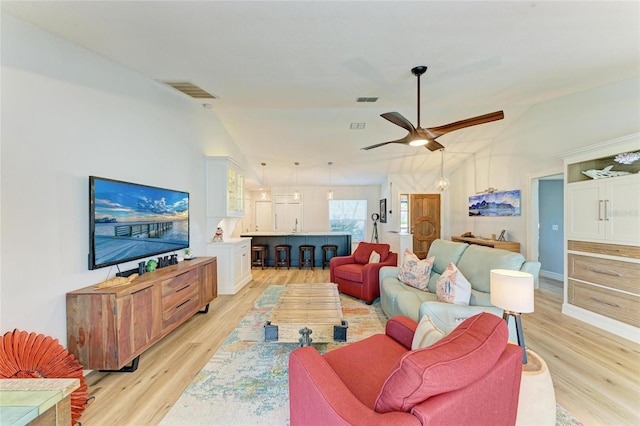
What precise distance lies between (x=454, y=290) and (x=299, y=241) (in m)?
4.45

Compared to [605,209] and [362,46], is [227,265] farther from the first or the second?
[605,209]

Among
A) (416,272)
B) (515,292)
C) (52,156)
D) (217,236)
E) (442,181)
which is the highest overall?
(442,181)

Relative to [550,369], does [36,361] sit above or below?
above

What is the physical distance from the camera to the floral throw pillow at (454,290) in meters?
2.30

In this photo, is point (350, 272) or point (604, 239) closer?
point (604, 239)

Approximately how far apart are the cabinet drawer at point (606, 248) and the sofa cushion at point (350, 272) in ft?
9.45

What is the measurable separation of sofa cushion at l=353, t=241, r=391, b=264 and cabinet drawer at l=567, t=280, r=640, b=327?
2456 millimetres

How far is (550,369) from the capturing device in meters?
2.19

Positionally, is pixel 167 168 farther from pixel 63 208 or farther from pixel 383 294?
pixel 383 294

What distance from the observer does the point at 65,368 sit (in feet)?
5.62

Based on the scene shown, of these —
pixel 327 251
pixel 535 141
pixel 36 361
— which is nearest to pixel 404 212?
pixel 327 251

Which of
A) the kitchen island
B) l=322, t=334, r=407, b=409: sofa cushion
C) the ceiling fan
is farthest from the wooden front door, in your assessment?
l=322, t=334, r=407, b=409: sofa cushion

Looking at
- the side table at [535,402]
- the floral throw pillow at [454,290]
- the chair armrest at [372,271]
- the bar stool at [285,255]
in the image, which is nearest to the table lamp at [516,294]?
the side table at [535,402]

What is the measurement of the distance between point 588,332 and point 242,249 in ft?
16.7
